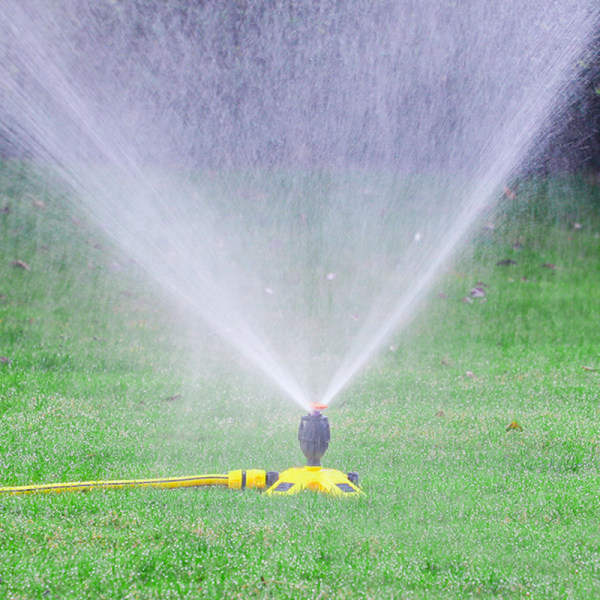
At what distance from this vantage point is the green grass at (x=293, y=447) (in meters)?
3.64

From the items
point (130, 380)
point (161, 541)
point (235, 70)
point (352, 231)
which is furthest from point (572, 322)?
point (161, 541)

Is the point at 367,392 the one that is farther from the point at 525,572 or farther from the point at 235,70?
the point at 235,70

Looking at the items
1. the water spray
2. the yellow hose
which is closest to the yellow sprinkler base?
the water spray

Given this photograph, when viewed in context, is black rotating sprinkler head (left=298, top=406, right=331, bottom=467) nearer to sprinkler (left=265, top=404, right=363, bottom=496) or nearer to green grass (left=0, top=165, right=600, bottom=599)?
sprinkler (left=265, top=404, right=363, bottom=496)

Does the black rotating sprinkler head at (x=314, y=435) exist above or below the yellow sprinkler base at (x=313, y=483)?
above

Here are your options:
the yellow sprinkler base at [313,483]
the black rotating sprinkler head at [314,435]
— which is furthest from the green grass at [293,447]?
the black rotating sprinkler head at [314,435]

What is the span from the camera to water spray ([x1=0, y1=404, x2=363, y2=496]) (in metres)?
4.63

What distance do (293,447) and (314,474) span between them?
1.12 m

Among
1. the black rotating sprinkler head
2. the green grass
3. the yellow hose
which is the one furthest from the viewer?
the yellow hose

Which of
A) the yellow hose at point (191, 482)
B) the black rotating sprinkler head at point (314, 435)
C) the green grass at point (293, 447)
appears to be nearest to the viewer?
the green grass at point (293, 447)

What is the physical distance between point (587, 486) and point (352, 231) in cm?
857

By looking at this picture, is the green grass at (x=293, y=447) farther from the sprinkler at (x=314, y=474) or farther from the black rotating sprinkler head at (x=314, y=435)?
the black rotating sprinkler head at (x=314, y=435)

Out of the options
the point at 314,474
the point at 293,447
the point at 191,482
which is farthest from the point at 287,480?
the point at 293,447

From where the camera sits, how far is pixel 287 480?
473 cm
